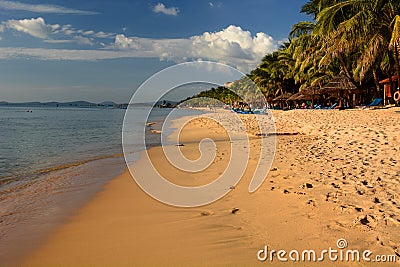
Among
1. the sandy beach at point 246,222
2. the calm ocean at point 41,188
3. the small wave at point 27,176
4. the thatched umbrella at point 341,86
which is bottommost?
the small wave at point 27,176

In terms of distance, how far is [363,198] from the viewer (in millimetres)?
4203

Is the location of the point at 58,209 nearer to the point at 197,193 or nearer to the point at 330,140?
the point at 197,193

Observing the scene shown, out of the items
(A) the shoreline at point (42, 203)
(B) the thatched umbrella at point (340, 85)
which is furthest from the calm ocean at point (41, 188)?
(B) the thatched umbrella at point (340, 85)

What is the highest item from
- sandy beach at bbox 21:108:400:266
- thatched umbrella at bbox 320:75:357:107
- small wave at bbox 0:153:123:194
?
thatched umbrella at bbox 320:75:357:107

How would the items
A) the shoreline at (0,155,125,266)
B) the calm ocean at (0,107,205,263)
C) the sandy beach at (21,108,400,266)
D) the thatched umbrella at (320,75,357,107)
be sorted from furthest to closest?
the thatched umbrella at (320,75,357,107) < the calm ocean at (0,107,205,263) < the shoreline at (0,155,125,266) < the sandy beach at (21,108,400,266)

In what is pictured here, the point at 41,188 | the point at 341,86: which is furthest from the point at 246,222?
the point at 341,86

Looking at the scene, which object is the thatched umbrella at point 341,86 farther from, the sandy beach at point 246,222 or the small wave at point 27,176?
the small wave at point 27,176

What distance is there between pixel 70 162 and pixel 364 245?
32.4ft

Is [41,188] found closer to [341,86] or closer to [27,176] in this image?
[27,176]

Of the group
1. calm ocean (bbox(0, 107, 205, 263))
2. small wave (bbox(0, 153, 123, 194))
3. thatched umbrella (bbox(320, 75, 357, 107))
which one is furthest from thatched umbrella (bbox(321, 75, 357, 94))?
small wave (bbox(0, 153, 123, 194))

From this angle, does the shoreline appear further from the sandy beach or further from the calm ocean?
the sandy beach

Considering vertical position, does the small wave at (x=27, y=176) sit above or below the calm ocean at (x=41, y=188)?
below

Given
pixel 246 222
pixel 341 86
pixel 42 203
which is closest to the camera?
pixel 246 222

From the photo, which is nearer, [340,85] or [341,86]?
[341,86]
